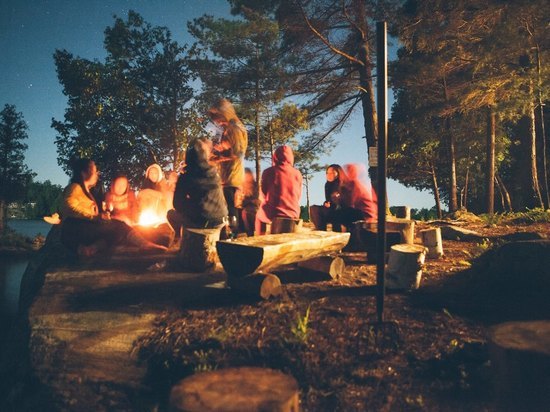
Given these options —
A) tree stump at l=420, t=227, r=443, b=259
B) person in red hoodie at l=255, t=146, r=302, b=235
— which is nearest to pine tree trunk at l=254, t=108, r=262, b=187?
person in red hoodie at l=255, t=146, r=302, b=235

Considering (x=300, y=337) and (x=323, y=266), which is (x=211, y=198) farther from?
(x=300, y=337)

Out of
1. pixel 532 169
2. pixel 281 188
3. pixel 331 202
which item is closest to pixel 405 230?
pixel 331 202

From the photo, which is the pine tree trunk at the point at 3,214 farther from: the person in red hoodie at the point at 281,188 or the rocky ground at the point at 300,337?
the rocky ground at the point at 300,337

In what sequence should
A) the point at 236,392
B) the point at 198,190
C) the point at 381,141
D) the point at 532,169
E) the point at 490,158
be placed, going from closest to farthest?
the point at 236,392, the point at 381,141, the point at 198,190, the point at 532,169, the point at 490,158

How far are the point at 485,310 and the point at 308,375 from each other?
2247 millimetres

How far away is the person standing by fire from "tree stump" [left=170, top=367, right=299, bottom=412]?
5.95m

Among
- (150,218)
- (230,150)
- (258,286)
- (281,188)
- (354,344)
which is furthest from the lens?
(150,218)

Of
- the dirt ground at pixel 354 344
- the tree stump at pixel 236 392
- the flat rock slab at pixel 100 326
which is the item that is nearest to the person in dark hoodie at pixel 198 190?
the flat rock slab at pixel 100 326

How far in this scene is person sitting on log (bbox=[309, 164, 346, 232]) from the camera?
798 cm

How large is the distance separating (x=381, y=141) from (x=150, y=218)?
6.10 meters

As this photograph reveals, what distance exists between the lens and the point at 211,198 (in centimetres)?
650

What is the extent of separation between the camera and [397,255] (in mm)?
4902

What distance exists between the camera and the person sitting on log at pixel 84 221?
6.54 m

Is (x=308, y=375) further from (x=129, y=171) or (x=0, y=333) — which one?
(x=129, y=171)
